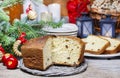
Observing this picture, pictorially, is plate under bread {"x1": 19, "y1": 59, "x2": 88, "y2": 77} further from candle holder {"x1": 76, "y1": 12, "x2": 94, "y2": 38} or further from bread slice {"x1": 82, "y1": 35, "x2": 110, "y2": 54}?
candle holder {"x1": 76, "y1": 12, "x2": 94, "y2": 38}

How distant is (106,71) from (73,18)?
0.62 meters

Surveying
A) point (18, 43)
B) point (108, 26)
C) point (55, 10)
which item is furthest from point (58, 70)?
point (55, 10)

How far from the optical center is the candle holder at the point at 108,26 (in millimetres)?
1525

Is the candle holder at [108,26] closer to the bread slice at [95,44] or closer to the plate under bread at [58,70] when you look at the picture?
the bread slice at [95,44]

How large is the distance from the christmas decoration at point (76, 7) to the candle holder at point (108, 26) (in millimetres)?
204

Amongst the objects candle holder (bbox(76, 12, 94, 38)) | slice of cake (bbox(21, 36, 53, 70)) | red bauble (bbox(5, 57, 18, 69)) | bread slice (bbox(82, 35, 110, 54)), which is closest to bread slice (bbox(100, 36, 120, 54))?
bread slice (bbox(82, 35, 110, 54))

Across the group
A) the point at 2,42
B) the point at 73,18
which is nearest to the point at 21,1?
the point at 2,42

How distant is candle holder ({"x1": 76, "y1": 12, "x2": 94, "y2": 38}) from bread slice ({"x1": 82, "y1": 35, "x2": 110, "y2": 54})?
0.14 metres

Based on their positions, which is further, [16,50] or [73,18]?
[73,18]

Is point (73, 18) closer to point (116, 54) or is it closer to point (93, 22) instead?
point (93, 22)

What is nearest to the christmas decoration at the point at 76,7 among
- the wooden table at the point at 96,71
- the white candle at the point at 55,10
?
the white candle at the point at 55,10

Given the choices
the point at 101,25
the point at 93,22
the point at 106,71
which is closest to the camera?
the point at 106,71

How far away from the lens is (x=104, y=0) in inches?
64.9

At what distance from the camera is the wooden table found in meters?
1.14
